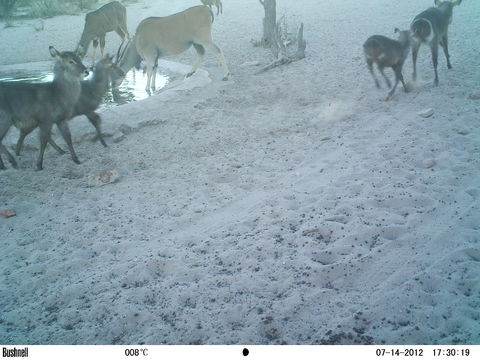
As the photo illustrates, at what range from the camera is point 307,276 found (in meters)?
3.04

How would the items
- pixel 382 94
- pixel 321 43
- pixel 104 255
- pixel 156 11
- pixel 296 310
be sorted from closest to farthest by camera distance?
pixel 296 310 → pixel 104 255 → pixel 382 94 → pixel 321 43 → pixel 156 11

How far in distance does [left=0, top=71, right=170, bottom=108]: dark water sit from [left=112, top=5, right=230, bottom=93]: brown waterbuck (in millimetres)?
339

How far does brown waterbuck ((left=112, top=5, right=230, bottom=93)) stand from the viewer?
9.12 m

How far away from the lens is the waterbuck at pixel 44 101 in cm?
524

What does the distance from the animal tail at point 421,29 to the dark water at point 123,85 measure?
5040 millimetres

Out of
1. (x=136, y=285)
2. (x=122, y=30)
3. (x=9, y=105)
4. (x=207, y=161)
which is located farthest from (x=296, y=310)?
(x=122, y=30)

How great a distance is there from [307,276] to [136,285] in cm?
126

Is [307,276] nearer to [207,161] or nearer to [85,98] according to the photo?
[207,161]

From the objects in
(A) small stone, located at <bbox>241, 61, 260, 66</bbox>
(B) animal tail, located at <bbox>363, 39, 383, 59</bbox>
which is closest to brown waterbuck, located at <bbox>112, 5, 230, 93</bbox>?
(A) small stone, located at <bbox>241, 61, 260, 66</bbox>

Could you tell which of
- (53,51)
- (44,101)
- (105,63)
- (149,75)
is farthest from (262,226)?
(149,75)

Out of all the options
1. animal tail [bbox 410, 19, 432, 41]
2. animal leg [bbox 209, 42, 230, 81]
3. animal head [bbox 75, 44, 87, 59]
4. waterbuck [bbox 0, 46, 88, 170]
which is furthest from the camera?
animal leg [bbox 209, 42, 230, 81]

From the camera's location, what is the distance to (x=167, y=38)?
9.25m

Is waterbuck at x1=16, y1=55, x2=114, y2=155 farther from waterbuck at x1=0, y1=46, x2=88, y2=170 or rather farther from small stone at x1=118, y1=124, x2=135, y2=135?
small stone at x1=118, y1=124, x2=135, y2=135

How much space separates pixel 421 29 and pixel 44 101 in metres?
5.46
